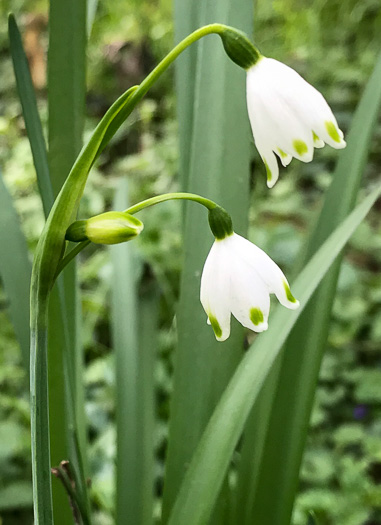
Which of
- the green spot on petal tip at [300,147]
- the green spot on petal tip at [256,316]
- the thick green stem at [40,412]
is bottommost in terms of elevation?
the thick green stem at [40,412]

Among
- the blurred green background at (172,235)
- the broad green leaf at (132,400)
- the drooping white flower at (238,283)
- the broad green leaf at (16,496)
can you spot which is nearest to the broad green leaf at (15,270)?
the blurred green background at (172,235)

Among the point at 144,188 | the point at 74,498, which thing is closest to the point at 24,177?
the point at 144,188

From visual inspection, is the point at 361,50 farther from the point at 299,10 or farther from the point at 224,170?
the point at 224,170

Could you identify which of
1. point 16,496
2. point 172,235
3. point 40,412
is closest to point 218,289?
point 40,412

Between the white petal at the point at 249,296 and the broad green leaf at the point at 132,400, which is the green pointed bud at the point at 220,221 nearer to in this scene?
the white petal at the point at 249,296

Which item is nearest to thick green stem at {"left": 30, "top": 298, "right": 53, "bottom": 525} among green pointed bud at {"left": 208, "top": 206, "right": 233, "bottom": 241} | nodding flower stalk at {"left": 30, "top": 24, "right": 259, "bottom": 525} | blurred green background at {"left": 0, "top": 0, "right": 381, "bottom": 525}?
nodding flower stalk at {"left": 30, "top": 24, "right": 259, "bottom": 525}

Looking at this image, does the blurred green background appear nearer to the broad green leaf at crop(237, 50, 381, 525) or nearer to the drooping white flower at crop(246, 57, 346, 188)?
the broad green leaf at crop(237, 50, 381, 525)

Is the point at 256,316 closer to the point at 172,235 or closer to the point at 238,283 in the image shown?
the point at 238,283
